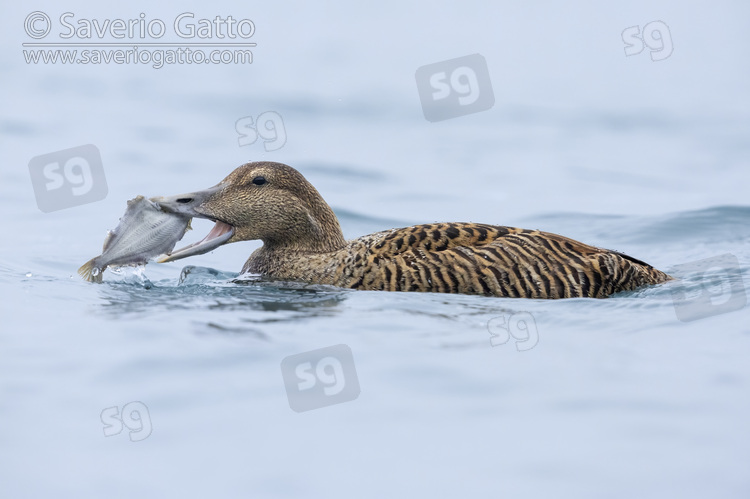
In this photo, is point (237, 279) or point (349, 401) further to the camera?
point (237, 279)

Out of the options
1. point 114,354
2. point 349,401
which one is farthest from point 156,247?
point 349,401

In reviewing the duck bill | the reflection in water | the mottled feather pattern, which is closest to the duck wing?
the mottled feather pattern

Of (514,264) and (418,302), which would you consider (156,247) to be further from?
(514,264)

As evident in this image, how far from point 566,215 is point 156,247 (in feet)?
16.6

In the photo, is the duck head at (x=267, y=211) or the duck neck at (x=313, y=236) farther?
the duck neck at (x=313, y=236)

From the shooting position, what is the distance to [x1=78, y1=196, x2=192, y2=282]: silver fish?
797cm

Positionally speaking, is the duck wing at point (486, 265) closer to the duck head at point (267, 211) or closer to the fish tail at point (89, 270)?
the duck head at point (267, 211)

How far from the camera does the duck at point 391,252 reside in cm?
794

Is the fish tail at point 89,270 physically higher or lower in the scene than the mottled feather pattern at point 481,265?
higher

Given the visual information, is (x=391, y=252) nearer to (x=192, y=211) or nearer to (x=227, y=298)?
(x=227, y=298)

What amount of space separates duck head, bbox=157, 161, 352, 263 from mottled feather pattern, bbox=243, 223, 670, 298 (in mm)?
334

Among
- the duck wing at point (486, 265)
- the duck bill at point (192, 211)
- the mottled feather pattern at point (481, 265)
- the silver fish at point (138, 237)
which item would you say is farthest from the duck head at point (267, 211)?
the duck wing at point (486, 265)

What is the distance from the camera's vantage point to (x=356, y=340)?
281 inches

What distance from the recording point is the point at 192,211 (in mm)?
8352
